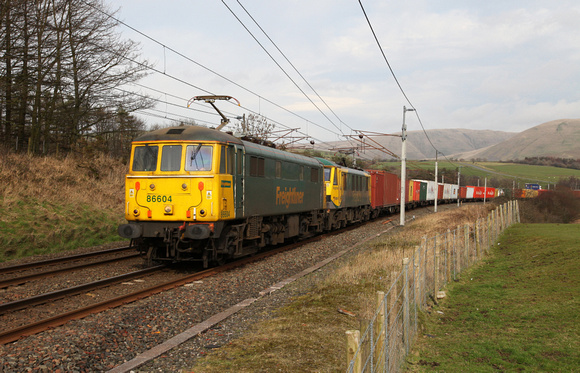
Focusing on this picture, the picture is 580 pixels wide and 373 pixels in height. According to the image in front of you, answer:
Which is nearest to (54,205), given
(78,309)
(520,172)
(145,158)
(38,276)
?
(145,158)

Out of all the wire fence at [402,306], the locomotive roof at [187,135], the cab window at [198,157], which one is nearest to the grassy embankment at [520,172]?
the wire fence at [402,306]

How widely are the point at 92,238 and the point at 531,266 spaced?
1518 centimetres

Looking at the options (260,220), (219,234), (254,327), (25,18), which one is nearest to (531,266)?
(260,220)

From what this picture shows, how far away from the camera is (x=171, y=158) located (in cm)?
1224

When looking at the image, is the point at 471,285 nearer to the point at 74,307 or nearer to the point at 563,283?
the point at 563,283

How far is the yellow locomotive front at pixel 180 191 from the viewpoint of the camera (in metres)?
11.8

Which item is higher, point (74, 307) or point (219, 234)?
point (219, 234)

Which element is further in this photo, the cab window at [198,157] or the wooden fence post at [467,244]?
the wooden fence post at [467,244]

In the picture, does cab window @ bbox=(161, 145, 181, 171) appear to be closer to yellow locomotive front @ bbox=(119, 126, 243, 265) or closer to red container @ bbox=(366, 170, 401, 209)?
yellow locomotive front @ bbox=(119, 126, 243, 265)

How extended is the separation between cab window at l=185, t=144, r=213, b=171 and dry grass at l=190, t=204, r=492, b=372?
12.6 feet

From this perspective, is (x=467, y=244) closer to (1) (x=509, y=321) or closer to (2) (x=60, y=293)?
(1) (x=509, y=321)

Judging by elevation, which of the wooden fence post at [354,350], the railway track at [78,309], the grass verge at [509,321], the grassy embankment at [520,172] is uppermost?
the grassy embankment at [520,172]

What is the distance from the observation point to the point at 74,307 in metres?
8.52

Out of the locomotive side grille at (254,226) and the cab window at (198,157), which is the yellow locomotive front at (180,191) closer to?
the cab window at (198,157)
